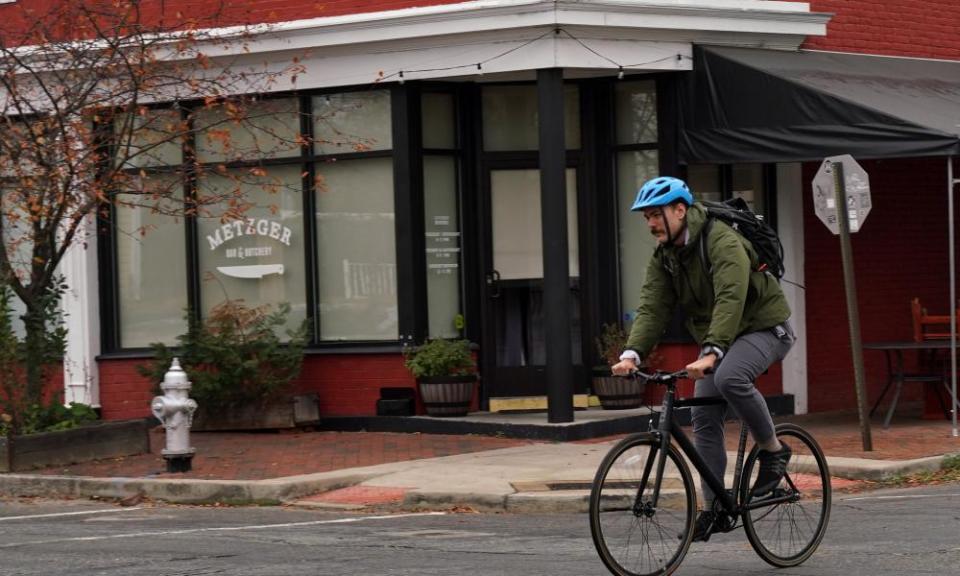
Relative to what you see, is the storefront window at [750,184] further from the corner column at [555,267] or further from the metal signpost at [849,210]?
the metal signpost at [849,210]

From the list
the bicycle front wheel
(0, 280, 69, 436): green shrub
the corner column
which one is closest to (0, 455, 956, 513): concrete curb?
(0, 280, 69, 436): green shrub

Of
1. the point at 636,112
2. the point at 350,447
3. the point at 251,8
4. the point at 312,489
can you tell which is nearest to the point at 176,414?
the point at 312,489

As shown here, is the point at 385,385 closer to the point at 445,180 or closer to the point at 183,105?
the point at 445,180

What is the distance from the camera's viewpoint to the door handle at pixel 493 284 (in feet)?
52.3

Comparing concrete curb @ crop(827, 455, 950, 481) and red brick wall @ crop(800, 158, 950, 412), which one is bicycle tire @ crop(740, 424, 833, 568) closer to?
concrete curb @ crop(827, 455, 950, 481)

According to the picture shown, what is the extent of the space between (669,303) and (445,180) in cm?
868

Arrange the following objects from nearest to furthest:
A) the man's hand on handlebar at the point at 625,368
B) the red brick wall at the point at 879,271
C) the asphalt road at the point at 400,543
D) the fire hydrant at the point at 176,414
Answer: the man's hand on handlebar at the point at 625,368
the asphalt road at the point at 400,543
the fire hydrant at the point at 176,414
the red brick wall at the point at 879,271

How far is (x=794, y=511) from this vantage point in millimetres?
7625

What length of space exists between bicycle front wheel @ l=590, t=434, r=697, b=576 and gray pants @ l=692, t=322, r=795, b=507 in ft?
1.06

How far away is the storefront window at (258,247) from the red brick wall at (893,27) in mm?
5711

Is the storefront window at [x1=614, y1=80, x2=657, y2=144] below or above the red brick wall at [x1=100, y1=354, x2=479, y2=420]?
above

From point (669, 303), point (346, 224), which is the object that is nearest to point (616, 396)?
point (346, 224)

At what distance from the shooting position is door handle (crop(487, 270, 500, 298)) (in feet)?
52.3

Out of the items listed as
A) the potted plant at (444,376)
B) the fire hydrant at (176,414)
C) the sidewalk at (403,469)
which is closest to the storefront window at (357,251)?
the potted plant at (444,376)
